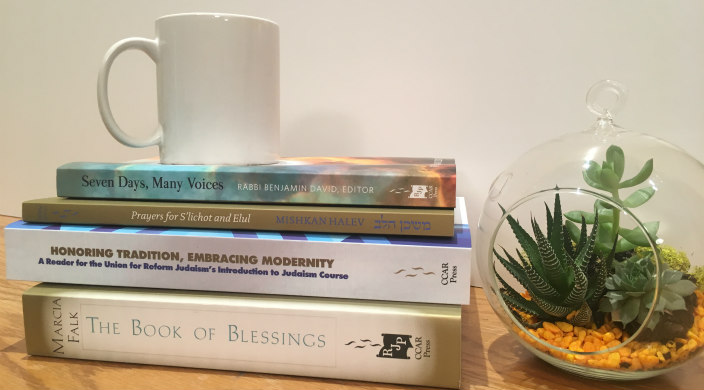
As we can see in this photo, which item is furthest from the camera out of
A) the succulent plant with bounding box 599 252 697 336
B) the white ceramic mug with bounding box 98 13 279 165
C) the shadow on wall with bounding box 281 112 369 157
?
the shadow on wall with bounding box 281 112 369 157

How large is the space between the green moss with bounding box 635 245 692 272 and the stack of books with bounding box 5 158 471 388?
0.49 feet

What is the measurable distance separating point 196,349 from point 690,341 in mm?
388

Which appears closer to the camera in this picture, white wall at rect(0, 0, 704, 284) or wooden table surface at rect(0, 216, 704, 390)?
wooden table surface at rect(0, 216, 704, 390)

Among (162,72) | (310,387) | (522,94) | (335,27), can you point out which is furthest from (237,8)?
(310,387)

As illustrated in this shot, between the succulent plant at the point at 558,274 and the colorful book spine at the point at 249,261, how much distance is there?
0.16 ft

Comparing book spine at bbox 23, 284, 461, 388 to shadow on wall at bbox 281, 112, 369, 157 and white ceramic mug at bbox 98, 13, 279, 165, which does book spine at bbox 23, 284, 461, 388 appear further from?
shadow on wall at bbox 281, 112, 369, 157

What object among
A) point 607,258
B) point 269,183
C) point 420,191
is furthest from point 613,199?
point 269,183

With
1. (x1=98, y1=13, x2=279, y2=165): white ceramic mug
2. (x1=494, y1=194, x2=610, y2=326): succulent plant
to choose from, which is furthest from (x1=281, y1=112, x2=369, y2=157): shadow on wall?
(x1=494, y1=194, x2=610, y2=326): succulent plant

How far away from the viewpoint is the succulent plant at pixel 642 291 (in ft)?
1.34

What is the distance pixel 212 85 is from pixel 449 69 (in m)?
0.30

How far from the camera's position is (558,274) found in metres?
0.44

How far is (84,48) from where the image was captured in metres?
0.88

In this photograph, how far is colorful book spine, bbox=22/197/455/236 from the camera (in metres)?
0.45

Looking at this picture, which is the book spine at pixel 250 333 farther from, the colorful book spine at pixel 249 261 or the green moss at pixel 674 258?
the green moss at pixel 674 258
